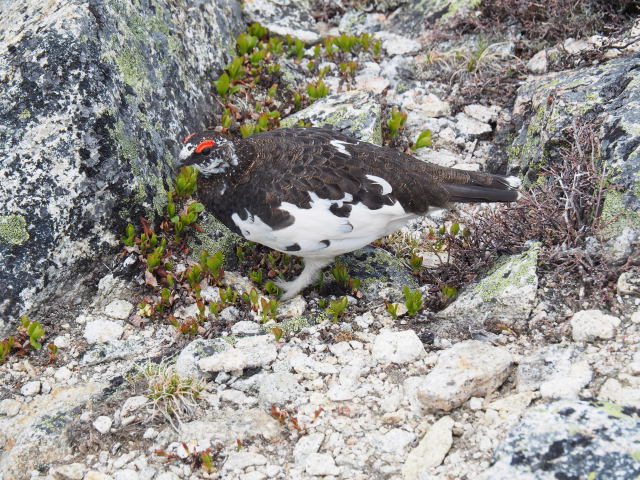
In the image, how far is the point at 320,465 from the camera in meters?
3.35

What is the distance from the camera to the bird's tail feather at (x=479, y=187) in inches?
189

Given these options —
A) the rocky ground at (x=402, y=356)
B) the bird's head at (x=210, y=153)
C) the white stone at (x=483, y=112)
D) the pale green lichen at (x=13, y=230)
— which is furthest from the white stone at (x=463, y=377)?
the white stone at (x=483, y=112)

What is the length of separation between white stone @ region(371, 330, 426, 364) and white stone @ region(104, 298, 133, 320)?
184 centimetres

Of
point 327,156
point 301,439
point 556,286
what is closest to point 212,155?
point 327,156

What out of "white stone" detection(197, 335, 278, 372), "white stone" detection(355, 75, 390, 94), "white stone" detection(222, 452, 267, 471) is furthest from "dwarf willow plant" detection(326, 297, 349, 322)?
"white stone" detection(355, 75, 390, 94)

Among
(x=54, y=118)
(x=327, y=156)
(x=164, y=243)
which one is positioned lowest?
(x=164, y=243)

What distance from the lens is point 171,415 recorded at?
151 inches

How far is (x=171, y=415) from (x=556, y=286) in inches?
96.4

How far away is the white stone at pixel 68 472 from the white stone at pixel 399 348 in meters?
1.78

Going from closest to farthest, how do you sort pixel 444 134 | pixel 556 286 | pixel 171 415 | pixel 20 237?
1. pixel 171 415
2. pixel 556 286
3. pixel 20 237
4. pixel 444 134

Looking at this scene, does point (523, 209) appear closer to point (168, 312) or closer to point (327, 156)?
point (327, 156)

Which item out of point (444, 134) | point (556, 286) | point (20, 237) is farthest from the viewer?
point (444, 134)

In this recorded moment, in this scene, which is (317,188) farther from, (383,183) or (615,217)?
(615,217)

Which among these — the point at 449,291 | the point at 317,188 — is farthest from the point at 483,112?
the point at 317,188
